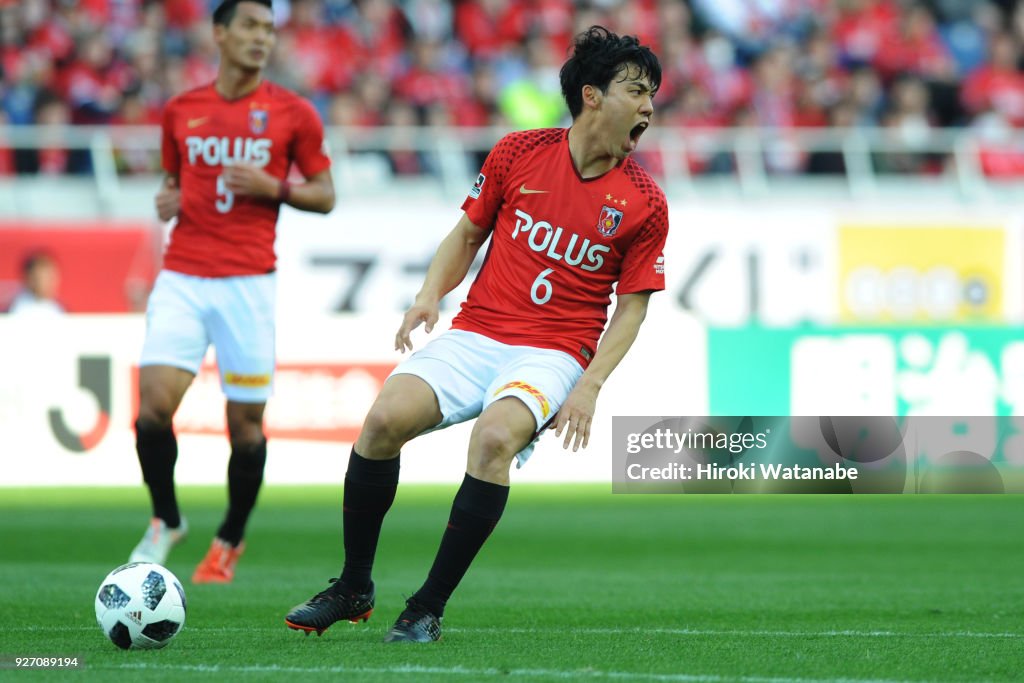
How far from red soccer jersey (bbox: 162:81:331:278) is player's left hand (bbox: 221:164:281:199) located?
16 cm

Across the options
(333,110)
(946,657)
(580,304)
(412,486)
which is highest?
(333,110)

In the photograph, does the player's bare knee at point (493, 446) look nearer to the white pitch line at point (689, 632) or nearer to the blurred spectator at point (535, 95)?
the white pitch line at point (689, 632)

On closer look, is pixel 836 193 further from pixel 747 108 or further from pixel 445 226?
pixel 445 226

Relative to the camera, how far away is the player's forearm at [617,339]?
18.2 feet

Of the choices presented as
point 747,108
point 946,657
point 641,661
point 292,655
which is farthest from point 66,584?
point 747,108

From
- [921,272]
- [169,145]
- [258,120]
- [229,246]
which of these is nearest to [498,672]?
[229,246]

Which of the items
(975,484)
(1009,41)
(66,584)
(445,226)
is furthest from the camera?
(1009,41)

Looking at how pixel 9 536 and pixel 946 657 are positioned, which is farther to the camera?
pixel 9 536

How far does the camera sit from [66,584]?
741 centimetres

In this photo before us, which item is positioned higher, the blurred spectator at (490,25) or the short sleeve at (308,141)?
the blurred spectator at (490,25)

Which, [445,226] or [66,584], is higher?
[445,226]

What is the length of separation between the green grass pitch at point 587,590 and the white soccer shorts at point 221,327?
1.00 m

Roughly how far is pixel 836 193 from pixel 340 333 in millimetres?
7183

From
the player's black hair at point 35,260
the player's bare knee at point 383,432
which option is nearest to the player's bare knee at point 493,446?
the player's bare knee at point 383,432
